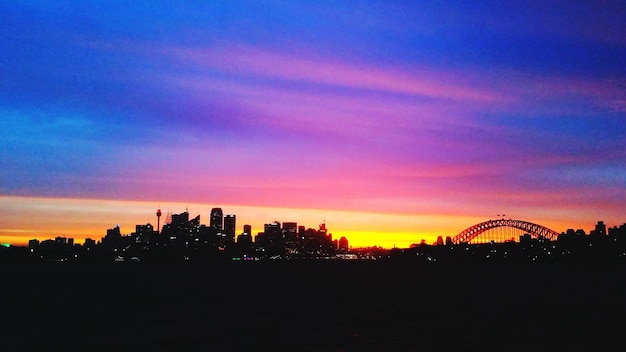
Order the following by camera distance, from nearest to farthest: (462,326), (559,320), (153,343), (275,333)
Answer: (153,343)
(275,333)
(462,326)
(559,320)

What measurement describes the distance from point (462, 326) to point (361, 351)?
17.8m

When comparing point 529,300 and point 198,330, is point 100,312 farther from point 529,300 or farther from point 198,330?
point 529,300

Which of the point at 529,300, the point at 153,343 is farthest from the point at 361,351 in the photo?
the point at 529,300

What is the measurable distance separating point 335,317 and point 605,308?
36.4 meters

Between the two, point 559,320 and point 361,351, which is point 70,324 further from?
point 559,320

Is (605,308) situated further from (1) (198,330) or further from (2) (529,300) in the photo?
(1) (198,330)

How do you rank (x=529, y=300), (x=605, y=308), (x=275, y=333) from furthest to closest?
(x=529, y=300), (x=605, y=308), (x=275, y=333)

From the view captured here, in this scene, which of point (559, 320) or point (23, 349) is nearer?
point (23, 349)

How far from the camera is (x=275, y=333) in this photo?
174ft

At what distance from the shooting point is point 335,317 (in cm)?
6481

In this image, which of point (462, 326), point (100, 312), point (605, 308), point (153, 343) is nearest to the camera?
point (153, 343)

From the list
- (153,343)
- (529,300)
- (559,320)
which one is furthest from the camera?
(529,300)

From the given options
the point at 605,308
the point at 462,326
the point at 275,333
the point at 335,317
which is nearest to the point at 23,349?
the point at 275,333

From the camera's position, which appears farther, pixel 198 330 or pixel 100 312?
pixel 100 312
